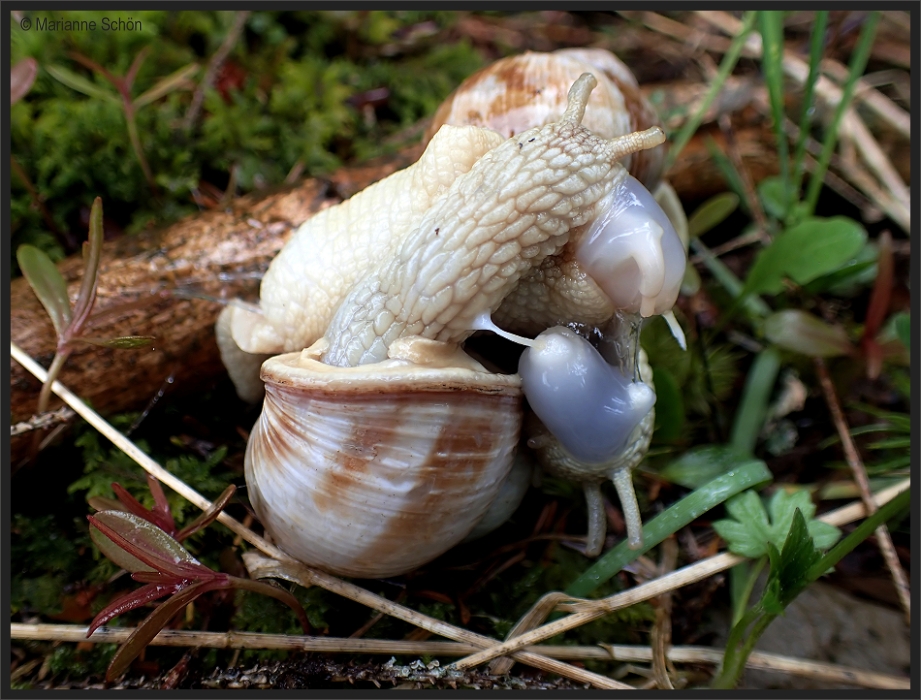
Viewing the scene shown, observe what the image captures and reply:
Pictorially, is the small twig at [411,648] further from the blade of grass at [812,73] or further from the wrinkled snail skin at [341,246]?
the blade of grass at [812,73]

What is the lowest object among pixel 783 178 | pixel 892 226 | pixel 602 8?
pixel 892 226

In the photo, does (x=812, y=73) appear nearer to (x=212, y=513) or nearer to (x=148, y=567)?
(x=212, y=513)

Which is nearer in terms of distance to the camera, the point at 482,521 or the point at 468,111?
the point at 482,521

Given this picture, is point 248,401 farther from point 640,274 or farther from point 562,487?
point 640,274

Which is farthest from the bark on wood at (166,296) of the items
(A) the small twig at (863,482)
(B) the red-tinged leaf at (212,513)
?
(A) the small twig at (863,482)

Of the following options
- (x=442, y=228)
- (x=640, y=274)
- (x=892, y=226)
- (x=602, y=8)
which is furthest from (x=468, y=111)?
(x=892, y=226)

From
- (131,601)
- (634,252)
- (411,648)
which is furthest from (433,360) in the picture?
(131,601)

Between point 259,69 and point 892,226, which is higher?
point 259,69
